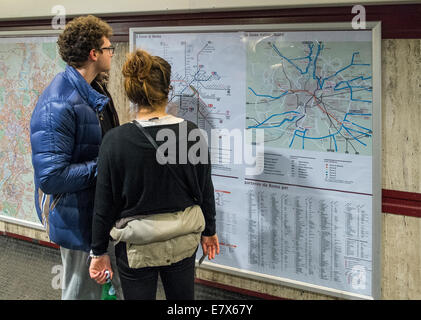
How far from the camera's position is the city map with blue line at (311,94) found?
6.13 ft

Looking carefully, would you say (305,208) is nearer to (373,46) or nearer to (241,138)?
(241,138)

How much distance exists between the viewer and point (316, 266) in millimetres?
2094

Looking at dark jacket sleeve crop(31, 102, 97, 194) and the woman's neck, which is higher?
the woman's neck

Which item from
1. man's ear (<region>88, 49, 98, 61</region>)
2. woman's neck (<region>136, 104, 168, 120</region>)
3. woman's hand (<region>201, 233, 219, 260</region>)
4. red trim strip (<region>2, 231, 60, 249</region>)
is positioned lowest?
red trim strip (<region>2, 231, 60, 249</region>)

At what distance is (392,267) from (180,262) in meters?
1.11

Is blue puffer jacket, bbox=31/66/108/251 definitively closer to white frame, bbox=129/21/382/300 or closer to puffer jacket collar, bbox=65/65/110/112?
puffer jacket collar, bbox=65/65/110/112

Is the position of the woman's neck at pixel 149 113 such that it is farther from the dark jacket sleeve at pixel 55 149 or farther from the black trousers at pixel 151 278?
the black trousers at pixel 151 278

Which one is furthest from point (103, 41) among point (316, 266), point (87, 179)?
point (316, 266)

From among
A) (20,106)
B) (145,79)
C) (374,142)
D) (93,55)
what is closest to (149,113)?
(145,79)

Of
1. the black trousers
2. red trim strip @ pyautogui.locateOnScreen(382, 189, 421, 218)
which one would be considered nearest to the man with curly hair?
the black trousers

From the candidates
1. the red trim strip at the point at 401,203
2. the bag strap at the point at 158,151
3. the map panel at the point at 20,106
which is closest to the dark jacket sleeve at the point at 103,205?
the bag strap at the point at 158,151

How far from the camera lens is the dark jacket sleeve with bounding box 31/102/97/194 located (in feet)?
5.06

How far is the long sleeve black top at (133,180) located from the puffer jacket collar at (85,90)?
34 centimetres

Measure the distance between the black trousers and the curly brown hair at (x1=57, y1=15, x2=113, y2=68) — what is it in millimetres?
836
